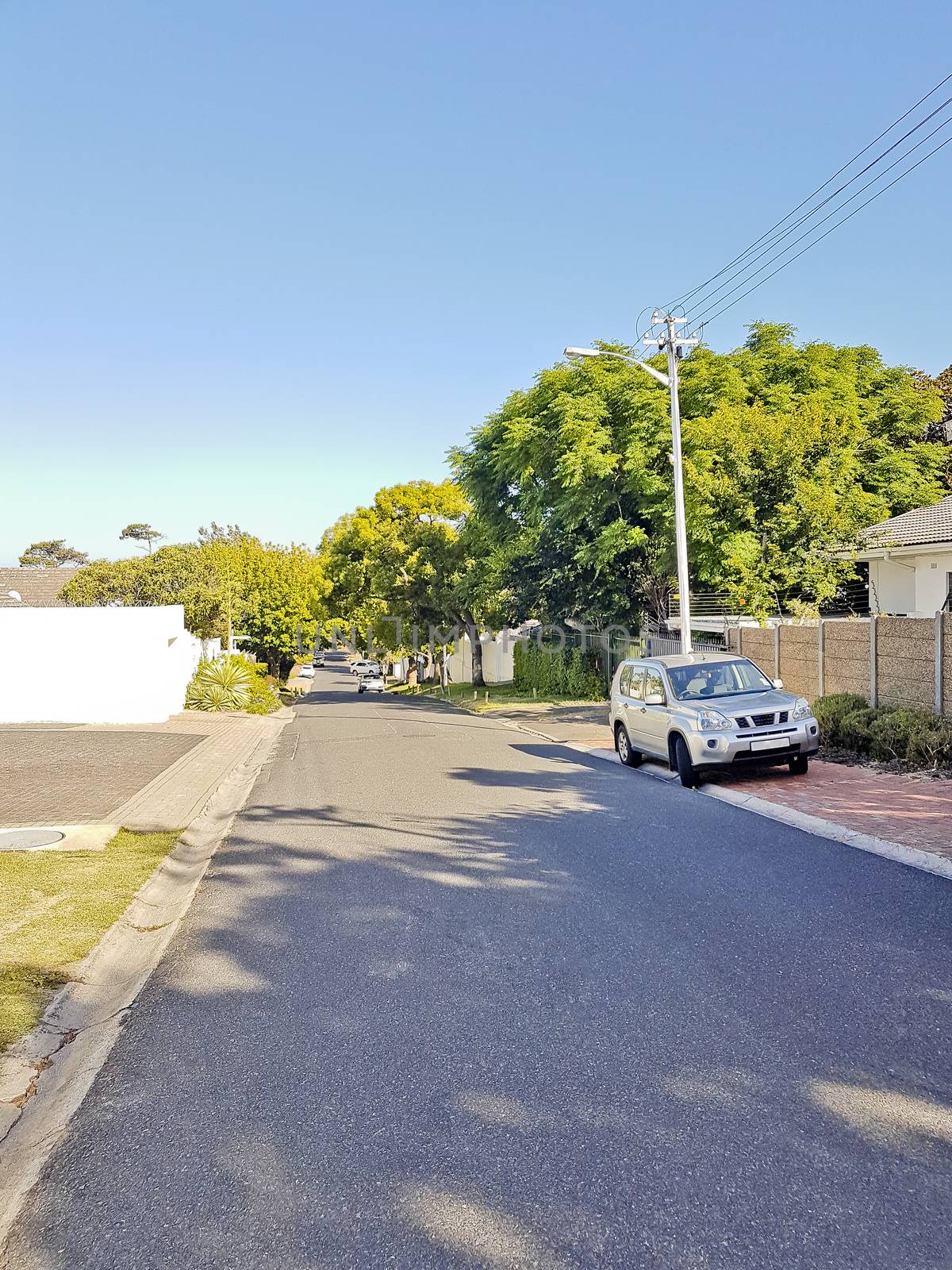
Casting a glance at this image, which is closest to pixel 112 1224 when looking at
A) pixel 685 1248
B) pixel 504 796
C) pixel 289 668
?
pixel 685 1248

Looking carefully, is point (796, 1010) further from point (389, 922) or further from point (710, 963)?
point (389, 922)

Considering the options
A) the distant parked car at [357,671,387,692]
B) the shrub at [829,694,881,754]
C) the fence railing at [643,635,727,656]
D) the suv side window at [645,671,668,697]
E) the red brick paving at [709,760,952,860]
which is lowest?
the distant parked car at [357,671,387,692]

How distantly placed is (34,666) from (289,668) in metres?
46.2

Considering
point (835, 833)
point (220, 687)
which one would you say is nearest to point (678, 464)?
point (835, 833)

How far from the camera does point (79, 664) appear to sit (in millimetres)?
25453

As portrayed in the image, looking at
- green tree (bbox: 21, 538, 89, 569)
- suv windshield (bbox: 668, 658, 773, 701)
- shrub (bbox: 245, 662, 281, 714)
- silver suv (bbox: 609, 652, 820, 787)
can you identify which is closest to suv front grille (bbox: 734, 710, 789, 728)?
silver suv (bbox: 609, 652, 820, 787)

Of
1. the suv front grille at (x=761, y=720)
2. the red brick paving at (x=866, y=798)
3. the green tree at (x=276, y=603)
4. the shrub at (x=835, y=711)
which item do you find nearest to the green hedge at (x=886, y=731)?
the shrub at (x=835, y=711)

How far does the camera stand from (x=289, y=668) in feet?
234

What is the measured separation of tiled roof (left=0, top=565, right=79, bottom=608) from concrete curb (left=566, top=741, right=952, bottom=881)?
39788 mm

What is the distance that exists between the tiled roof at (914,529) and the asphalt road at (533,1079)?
1794 centimetres

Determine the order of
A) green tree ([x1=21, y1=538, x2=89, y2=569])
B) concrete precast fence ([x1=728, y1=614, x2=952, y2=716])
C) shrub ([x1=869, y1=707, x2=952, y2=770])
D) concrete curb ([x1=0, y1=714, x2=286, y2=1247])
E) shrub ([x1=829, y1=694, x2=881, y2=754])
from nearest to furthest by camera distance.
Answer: concrete curb ([x1=0, y1=714, x2=286, y2=1247])
shrub ([x1=869, y1=707, x2=952, y2=770])
concrete precast fence ([x1=728, y1=614, x2=952, y2=716])
shrub ([x1=829, y1=694, x2=881, y2=754])
green tree ([x1=21, y1=538, x2=89, y2=569])

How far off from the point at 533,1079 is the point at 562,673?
105ft

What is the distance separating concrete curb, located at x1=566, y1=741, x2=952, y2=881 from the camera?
306 inches

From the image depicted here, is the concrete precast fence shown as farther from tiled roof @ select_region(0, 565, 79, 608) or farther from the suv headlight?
tiled roof @ select_region(0, 565, 79, 608)
